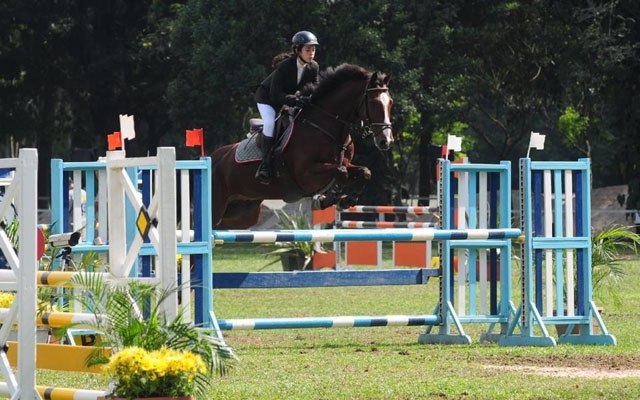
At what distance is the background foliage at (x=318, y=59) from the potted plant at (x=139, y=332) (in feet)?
80.2

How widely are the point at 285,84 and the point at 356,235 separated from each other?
309 cm

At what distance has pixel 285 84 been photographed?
1229cm

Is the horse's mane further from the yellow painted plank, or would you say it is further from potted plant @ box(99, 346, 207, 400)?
potted plant @ box(99, 346, 207, 400)

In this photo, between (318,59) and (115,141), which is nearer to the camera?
(115,141)

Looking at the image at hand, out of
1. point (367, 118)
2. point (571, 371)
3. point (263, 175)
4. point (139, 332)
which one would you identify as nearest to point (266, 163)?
point (263, 175)

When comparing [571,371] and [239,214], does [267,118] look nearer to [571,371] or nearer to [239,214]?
[239,214]

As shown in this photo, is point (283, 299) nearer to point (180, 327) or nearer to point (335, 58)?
point (180, 327)

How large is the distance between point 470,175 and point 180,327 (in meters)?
5.29

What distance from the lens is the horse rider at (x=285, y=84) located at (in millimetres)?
11883

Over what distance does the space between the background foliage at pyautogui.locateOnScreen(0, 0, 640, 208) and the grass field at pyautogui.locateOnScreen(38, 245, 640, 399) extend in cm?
1903

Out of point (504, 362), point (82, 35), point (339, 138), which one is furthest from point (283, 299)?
point (82, 35)

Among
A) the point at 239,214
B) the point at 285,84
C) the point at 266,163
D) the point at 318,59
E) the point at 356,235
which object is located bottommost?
the point at 356,235

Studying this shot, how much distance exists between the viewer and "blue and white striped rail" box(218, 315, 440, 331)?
9.27 metres

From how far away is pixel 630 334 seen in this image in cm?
1096
